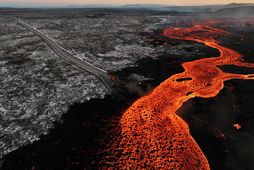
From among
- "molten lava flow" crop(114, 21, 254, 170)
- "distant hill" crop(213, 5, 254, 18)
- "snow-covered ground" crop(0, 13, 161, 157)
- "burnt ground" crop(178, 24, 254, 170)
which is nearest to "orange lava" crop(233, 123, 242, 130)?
"burnt ground" crop(178, 24, 254, 170)

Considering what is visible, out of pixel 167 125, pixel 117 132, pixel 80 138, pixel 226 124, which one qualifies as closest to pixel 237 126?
pixel 226 124

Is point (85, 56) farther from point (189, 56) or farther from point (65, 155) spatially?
point (65, 155)

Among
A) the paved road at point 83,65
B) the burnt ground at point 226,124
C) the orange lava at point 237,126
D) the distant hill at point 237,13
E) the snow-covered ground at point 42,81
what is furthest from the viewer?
the distant hill at point 237,13

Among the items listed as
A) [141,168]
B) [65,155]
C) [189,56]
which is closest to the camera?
[141,168]

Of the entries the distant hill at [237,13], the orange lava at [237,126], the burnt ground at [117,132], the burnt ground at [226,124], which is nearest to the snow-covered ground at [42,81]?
the burnt ground at [117,132]

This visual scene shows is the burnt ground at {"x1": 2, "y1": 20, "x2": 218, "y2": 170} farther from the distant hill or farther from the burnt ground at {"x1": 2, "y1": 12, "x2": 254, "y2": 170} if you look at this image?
the distant hill

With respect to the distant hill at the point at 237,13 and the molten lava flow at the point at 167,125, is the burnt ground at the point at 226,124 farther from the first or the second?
the distant hill at the point at 237,13

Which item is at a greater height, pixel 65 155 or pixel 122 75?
pixel 122 75

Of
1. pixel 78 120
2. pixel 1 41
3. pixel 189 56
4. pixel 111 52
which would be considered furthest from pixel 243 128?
pixel 1 41
